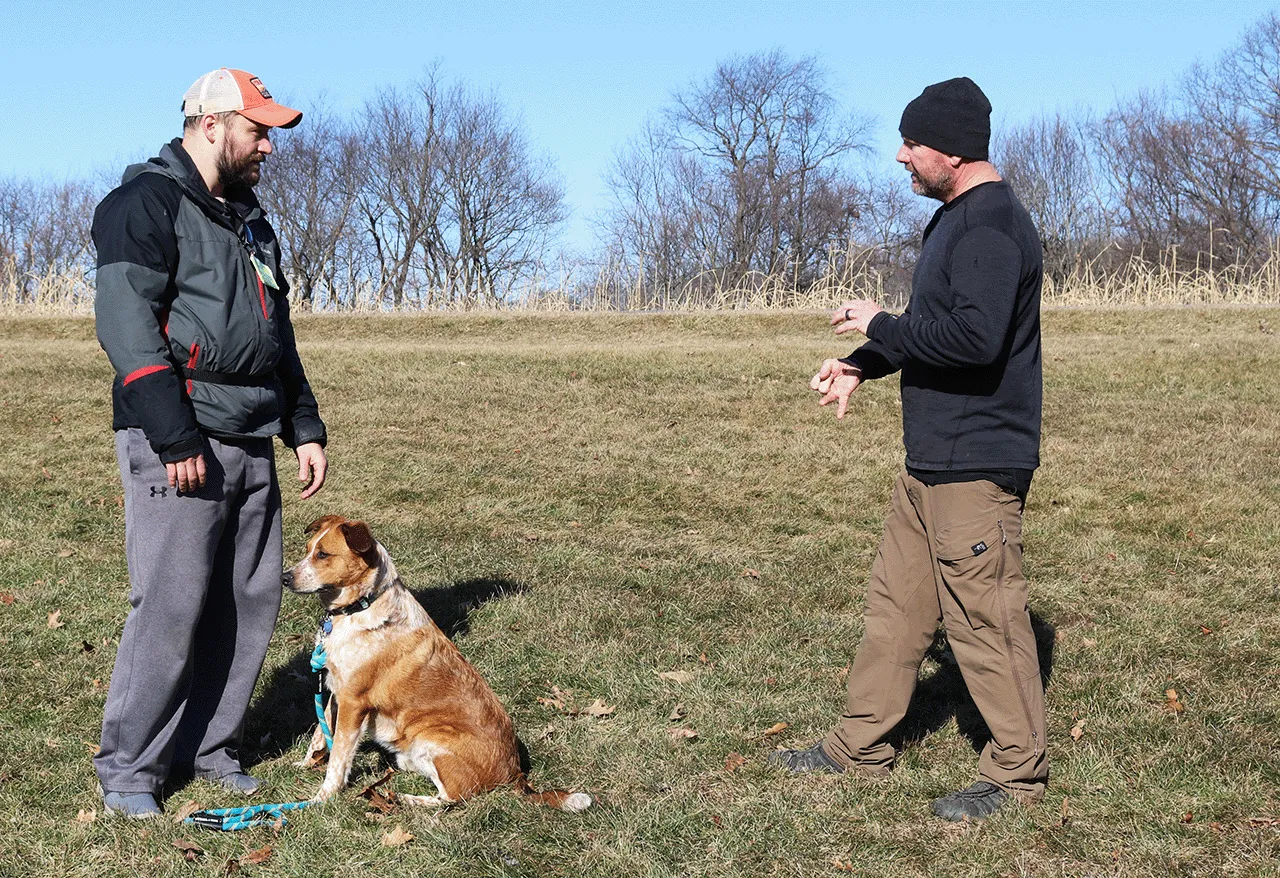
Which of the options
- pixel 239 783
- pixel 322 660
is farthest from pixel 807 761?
pixel 239 783

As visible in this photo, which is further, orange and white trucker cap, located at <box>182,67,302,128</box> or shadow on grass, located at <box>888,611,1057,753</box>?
shadow on grass, located at <box>888,611,1057,753</box>

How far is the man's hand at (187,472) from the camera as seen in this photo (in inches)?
135

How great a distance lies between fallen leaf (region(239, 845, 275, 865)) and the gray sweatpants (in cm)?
47

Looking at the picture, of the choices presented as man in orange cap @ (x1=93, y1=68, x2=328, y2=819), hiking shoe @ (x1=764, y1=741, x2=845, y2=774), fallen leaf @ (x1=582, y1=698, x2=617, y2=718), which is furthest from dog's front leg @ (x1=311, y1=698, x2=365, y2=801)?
hiking shoe @ (x1=764, y1=741, x2=845, y2=774)

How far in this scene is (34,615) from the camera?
603cm

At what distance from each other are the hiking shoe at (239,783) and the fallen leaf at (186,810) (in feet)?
0.48

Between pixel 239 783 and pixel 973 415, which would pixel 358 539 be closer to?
pixel 239 783

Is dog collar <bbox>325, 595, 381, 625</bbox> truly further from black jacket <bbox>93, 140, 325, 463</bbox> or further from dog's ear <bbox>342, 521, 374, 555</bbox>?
black jacket <bbox>93, 140, 325, 463</bbox>

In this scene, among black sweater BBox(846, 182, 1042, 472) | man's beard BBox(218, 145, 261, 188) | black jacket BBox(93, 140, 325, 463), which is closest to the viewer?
black jacket BBox(93, 140, 325, 463)

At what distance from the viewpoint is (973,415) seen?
12.2ft

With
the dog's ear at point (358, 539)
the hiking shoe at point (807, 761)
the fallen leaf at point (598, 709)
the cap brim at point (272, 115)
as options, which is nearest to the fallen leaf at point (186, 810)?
the dog's ear at point (358, 539)

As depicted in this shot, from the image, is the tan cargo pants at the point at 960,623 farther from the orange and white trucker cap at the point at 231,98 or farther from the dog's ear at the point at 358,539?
the orange and white trucker cap at the point at 231,98

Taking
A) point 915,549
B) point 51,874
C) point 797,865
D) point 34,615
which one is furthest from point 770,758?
point 34,615

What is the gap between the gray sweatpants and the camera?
11.7 ft
